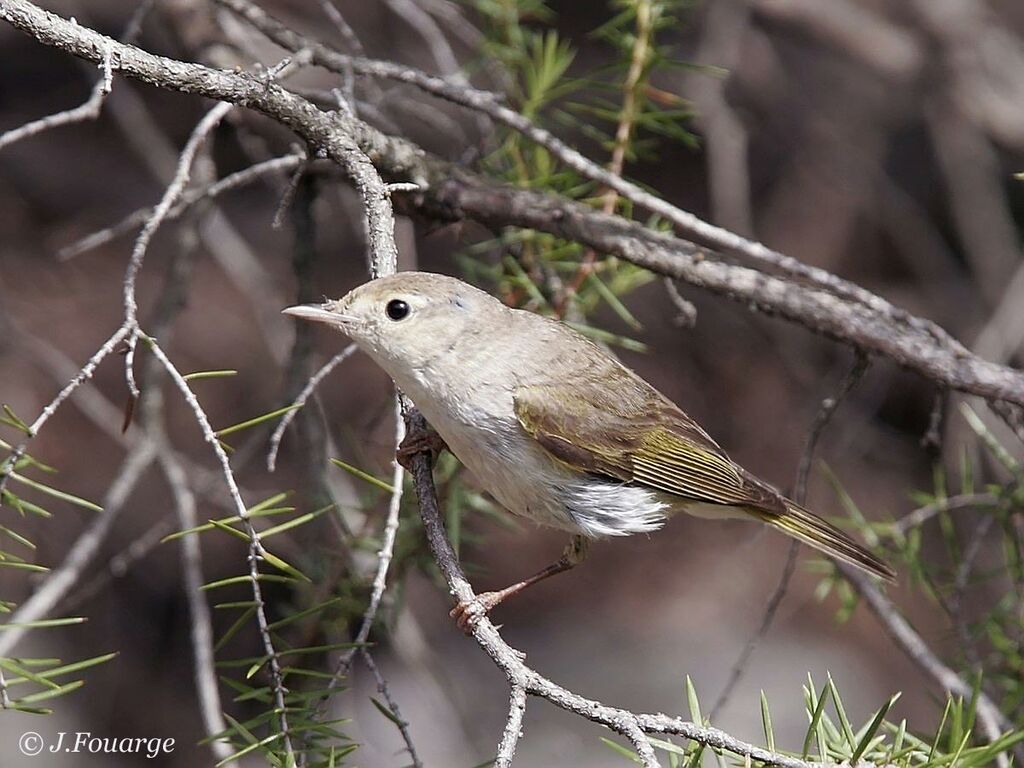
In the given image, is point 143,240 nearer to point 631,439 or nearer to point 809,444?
point 631,439

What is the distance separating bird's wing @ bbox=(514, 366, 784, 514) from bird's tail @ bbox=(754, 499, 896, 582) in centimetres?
6

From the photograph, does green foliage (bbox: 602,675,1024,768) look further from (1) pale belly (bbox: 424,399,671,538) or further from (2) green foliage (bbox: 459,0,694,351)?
(2) green foliage (bbox: 459,0,694,351)

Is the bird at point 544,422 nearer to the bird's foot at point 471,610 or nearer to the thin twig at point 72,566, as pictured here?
the bird's foot at point 471,610

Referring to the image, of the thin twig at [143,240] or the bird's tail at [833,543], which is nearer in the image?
the thin twig at [143,240]

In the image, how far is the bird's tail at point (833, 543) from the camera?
112 inches

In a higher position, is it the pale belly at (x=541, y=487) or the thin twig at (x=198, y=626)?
the pale belly at (x=541, y=487)

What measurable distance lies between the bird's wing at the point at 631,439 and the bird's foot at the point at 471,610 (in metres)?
0.40

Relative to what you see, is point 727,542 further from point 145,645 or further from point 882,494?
point 145,645

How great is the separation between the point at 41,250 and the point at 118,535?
1.69m

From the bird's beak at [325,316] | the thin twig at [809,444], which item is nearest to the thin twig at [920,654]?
the thin twig at [809,444]

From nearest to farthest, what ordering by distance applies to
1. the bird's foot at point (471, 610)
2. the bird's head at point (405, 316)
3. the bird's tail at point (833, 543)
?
the bird's foot at point (471, 610) < the bird's head at point (405, 316) < the bird's tail at point (833, 543)

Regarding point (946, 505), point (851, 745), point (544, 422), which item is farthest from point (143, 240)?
point (946, 505)

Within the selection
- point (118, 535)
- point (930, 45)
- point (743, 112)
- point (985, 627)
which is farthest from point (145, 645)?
point (930, 45)

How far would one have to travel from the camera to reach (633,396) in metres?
2.97
